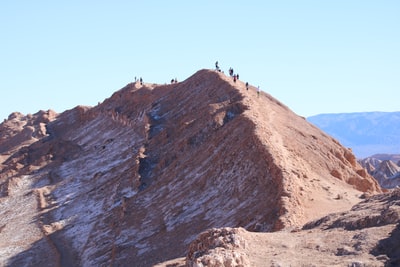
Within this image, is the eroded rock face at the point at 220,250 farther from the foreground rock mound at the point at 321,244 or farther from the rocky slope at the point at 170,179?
the rocky slope at the point at 170,179

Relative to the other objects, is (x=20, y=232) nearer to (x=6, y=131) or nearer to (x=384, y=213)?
(x=384, y=213)

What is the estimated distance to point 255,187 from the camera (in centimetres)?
3131

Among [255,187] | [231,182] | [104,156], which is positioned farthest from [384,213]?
[104,156]

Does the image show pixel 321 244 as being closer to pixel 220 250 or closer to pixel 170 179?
pixel 220 250

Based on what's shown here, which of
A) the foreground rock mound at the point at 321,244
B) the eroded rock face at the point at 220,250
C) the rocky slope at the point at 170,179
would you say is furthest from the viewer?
the rocky slope at the point at 170,179

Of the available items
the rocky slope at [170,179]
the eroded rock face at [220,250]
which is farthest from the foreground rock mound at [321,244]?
the rocky slope at [170,179]

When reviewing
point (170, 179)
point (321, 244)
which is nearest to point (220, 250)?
point (321, 244)

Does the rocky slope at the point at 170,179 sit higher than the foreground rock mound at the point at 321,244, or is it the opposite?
the rocky slope at the point at 170,179

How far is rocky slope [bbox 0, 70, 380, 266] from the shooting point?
3095cm

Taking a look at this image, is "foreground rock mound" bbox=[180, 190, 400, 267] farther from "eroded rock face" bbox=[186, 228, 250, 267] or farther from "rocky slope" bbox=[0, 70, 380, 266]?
"rocky slope" bbox=[0, 70, 380, 266]

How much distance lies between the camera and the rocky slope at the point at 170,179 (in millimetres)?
30953

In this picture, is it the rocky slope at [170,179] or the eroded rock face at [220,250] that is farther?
the rocky slope at [170,179]

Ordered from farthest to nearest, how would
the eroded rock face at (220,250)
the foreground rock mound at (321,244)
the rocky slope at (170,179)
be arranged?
the rocky slope at (170,179) → the eroded rock face at (220,250) → the foreground rock mound at (321,244)

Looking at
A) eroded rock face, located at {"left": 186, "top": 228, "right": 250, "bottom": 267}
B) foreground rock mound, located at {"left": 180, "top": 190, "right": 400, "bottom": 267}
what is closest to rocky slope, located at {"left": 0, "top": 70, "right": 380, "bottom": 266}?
foreground rock mound, located at {"left": 180, "top": 190, "right": 400, "bottom": 267}
